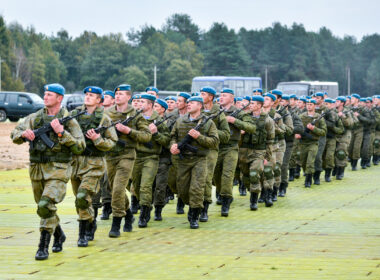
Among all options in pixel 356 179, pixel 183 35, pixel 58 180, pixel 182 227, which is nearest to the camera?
pixel 58 180

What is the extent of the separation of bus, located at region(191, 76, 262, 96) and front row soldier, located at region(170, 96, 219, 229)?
128 feet

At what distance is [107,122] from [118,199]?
47.3 inches

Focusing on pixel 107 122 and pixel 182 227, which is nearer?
pixel 107 122

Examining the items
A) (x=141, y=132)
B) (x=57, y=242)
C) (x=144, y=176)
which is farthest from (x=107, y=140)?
(x=144, y=176)

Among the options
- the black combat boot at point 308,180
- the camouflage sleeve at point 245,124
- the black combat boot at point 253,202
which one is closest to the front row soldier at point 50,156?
the camouflage sleeve at point 245,124

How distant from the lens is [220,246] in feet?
34.1

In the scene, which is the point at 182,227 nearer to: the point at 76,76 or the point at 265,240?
the point at 265,240

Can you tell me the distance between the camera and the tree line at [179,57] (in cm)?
10956

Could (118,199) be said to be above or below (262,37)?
below

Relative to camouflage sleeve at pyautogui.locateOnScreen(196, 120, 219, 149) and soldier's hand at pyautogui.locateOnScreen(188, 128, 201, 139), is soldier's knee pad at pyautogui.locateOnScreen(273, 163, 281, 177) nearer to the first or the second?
camouflage sleeve at pyautogui.locateOnScreen(196, 120, 219, 149)

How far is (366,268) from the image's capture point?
885 cm

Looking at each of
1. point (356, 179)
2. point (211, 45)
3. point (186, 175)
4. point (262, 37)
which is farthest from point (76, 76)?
point (186, 175)

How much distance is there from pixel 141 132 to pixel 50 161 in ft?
6.94

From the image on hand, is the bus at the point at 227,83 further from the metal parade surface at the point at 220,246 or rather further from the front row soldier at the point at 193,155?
the front row soldier at the point at 193,155
